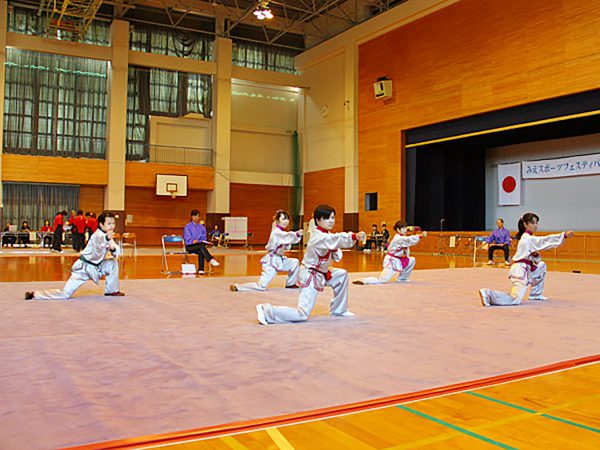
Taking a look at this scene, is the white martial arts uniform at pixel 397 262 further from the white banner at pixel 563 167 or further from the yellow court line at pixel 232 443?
the white banner at pixel 563 167

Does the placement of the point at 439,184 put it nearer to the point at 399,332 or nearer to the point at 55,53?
the point at 55,53

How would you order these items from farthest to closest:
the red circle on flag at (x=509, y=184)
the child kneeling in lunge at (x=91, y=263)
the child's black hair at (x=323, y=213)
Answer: the red circle on flag at (x=509, y=184), the child kneeling in lunge at (x=91, y=263), the child's black hair at (x=323, y=213)

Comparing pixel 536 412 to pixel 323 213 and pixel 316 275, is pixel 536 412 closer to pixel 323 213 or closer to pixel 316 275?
pixel 316 275

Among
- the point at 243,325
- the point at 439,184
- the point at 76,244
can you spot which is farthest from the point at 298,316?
the point at 439,184

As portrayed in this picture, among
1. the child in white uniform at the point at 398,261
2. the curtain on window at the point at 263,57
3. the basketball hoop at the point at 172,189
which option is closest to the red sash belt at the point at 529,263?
the child in white uniform at the point at 398,261

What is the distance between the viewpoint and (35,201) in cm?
2412

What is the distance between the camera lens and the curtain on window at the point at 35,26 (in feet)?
78.4

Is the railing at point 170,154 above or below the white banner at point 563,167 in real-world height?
above

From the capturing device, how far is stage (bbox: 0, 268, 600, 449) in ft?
8.68

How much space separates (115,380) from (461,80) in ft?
61.7

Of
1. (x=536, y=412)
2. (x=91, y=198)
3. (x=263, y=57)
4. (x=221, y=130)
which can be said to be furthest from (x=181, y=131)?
(x=536, y=412)

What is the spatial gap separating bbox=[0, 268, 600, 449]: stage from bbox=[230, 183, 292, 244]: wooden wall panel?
2128 cm

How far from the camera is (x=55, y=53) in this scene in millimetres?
23438

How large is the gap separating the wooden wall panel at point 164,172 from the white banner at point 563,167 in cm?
1375
